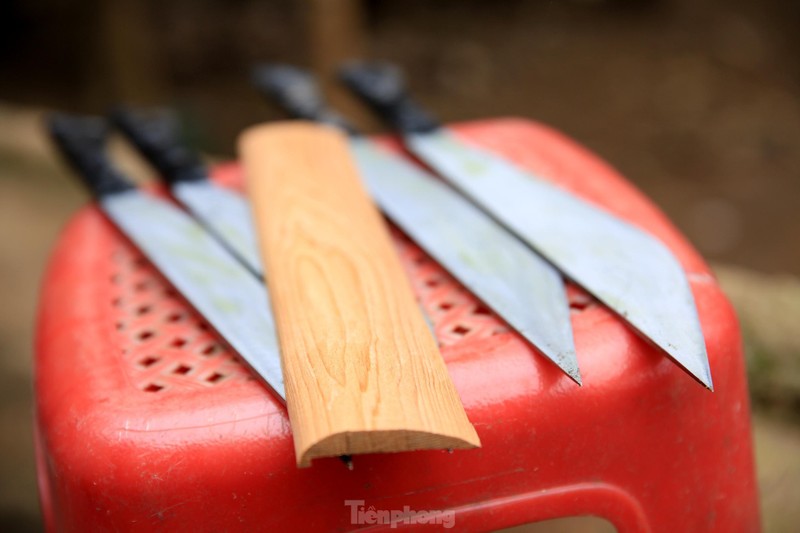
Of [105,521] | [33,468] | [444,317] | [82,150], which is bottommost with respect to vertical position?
[33,468]

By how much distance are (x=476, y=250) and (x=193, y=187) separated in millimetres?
533

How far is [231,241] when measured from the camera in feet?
4.29

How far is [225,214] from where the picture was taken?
1401 mm

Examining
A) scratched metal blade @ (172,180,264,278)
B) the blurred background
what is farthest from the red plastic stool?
the blurred background

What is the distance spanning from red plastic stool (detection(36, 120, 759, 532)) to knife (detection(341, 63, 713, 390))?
0.10 feet

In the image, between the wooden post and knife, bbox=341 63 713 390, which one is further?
the wooden post

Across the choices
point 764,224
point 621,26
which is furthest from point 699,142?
point 621,26

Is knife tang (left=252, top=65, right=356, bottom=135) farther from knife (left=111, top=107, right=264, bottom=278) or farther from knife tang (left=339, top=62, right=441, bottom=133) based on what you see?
knife (left=111, top=107, right=264, bottom=278)

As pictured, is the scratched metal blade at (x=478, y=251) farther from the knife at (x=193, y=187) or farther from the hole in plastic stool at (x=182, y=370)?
the hole in plastic stool at (x=182, y=370)

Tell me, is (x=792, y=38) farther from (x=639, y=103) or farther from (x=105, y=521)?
(x=105, y=521)

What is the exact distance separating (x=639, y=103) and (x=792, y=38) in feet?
2.46

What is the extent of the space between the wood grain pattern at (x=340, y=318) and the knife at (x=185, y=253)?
0.12 feet

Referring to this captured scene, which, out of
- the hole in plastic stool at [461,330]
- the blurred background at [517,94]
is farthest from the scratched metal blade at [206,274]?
the blurred background at [517,94]

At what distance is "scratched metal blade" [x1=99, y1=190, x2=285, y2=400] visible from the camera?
1046 millimetres
